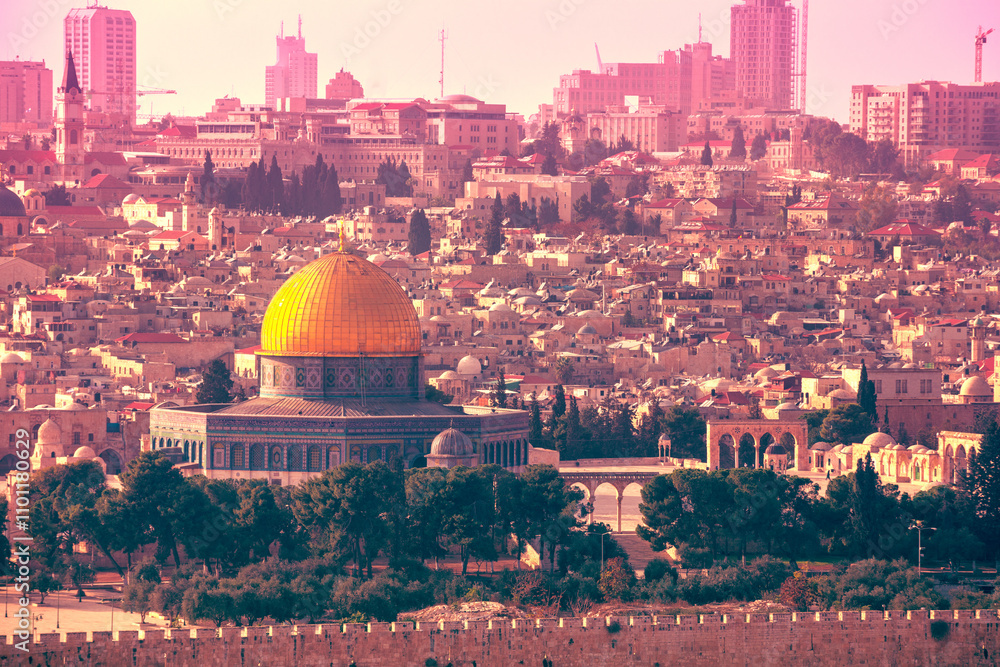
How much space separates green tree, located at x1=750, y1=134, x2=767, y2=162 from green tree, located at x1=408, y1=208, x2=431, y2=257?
4246cm

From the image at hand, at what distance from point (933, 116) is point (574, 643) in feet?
370

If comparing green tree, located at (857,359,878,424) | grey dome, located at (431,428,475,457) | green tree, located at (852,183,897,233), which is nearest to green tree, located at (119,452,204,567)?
grey dome, located at (431,428,475,457)

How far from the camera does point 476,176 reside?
421 feet

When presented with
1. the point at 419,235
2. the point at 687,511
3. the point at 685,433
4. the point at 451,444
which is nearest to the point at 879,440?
the point at 685,433

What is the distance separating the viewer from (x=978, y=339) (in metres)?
87.3

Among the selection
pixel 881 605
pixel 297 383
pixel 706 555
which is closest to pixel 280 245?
pixel 297 383

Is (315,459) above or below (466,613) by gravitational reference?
above

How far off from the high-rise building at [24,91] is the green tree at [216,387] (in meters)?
109

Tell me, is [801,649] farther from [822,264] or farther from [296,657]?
[822,264]

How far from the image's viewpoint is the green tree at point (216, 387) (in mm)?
66250

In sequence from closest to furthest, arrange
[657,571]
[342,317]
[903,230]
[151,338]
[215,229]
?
[657,571] → [342,317] → [151,338] → [215,229] → [903,230]

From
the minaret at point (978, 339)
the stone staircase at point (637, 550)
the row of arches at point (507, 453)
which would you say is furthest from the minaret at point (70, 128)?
the stone staircase at point (637, 550)

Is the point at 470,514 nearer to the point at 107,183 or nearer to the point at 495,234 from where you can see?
the point at 495,234

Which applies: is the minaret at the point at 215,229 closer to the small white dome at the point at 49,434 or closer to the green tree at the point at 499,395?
the green tree at the point at 499,395
